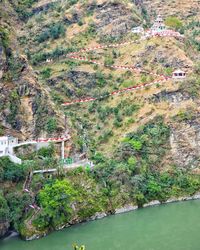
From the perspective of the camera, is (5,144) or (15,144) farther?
(15,144)

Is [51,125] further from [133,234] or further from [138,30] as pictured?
[138,30]

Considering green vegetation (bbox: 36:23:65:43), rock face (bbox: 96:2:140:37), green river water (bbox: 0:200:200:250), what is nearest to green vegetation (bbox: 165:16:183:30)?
rock face (bbox: 96:2:140:37)

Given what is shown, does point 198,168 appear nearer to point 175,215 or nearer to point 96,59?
point 175,215

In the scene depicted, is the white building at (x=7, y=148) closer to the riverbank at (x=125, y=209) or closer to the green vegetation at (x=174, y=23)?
the riverbank at (x=125, y=209)

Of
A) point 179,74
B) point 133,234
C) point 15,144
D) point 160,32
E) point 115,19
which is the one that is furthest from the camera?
point 115,19

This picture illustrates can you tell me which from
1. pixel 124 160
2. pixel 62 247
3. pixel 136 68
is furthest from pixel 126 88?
pixel 62 247

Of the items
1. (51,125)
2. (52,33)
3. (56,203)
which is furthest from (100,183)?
(52,33)

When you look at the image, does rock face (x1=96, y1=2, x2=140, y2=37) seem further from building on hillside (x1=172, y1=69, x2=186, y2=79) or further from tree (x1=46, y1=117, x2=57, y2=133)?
tree (x1=46, y1=117, x2=57, y2=133)

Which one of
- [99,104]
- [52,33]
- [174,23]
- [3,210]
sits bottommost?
[3,210]
